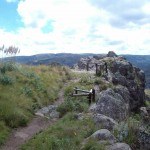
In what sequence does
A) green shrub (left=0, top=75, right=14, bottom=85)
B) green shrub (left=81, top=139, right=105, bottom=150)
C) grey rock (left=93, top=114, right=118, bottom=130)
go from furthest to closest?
green shrub (left=0, top=75, right=14, bottom=85) < grey rock (left=93, top=114, right=118, bottom=130) < green shrub (left=81, top=139, right=105, bottom=150)

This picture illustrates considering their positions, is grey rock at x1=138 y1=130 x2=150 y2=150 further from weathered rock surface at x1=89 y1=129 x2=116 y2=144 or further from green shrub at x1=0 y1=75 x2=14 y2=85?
green shrub at x1=0 y1=75 x2=14 y2=85

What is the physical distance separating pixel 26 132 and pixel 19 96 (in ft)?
14.1

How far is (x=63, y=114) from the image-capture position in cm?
2053

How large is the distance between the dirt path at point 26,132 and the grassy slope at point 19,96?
295 millimetres

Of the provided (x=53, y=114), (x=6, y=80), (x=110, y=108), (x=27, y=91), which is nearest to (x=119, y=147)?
(x=110, y=108)

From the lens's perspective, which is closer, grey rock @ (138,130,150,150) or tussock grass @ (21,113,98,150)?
tussock grass @ (21,113,98,150)

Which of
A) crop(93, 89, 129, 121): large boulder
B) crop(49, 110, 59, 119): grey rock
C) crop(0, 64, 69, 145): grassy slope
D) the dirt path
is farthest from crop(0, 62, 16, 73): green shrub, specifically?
crop(93, 89, 129, 121): large boulder

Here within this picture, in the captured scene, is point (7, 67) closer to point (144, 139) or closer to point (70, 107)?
point (70, 107)

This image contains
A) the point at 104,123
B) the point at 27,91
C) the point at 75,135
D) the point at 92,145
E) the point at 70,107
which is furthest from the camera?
the point at 27,91

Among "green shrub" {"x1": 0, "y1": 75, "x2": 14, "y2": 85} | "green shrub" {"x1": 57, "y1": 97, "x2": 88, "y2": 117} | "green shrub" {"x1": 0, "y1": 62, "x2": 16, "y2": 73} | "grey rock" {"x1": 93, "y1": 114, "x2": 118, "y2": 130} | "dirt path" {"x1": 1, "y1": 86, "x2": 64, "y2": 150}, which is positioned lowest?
"dirt path" {"x1": 1, "y1": 86, "x2": 64, "y2": 150}

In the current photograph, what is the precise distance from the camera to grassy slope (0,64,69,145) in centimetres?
1678

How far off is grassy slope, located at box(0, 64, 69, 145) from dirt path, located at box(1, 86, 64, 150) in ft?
0.97

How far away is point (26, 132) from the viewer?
16406 mm

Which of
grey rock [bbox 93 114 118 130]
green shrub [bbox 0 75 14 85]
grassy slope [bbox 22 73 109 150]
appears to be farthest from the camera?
green shrub [bbox 0 75 14 85]
